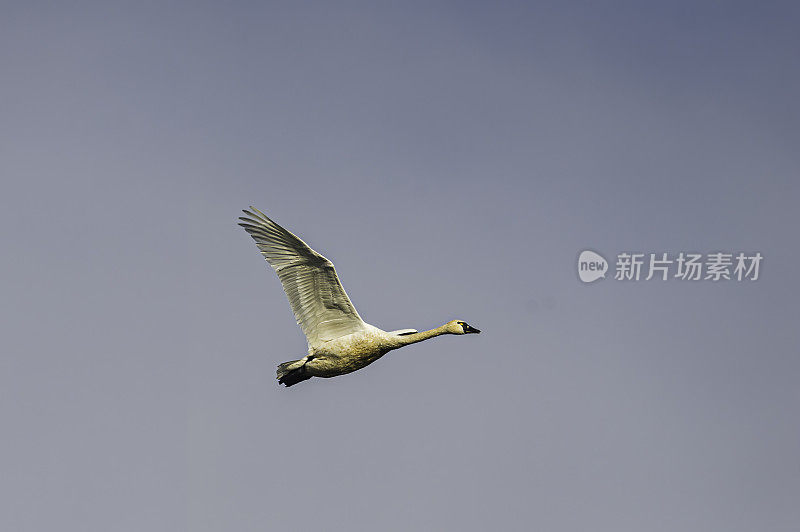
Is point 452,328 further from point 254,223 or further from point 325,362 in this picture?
point 254,223

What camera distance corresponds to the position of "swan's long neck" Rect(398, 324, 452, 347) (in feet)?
143

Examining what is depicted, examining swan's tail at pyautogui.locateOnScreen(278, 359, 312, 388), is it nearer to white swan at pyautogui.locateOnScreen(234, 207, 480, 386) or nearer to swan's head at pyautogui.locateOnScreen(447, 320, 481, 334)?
white swan at pyautogui.locateOnScreen(234, 207, 480, 386)

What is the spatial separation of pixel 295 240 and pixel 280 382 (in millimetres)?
5627

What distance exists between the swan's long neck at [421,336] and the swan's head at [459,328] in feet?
0.60

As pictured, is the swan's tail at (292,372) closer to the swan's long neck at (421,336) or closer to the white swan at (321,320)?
the white swan at (321,320)

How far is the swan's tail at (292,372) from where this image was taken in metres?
43.7

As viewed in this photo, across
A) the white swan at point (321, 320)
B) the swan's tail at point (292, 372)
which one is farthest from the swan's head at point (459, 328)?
the swan's tail at point (292, 372)

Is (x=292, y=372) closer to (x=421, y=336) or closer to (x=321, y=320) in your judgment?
(x=321, y=320)

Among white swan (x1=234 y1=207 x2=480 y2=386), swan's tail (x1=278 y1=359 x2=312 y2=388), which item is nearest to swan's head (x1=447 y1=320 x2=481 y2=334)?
white swan (x1=234 y1=207 x2=480 y2=386)

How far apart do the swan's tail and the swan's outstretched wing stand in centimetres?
88

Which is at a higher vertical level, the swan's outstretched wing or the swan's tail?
the swan's outstretched wing

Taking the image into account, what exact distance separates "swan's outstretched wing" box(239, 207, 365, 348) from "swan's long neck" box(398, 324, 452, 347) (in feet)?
5.12

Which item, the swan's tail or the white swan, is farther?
the swan's tail

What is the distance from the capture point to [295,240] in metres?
41.8
